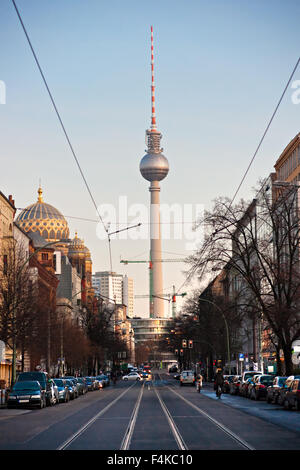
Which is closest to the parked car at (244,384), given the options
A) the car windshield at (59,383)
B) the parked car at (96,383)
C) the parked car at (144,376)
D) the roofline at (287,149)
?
the car windshield at (59,383)

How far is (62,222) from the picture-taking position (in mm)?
173500

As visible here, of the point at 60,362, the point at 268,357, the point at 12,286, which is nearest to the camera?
the point at 12,286

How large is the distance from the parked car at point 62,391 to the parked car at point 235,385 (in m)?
12.9

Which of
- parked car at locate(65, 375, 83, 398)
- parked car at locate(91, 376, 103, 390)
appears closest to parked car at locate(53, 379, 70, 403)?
parked car at locate(65, 375, 83, 398)

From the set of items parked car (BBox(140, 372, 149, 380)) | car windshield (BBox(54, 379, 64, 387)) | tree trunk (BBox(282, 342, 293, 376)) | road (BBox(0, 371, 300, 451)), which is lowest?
road (BBox(0, 371, 300, 451))

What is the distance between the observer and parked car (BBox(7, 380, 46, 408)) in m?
43.6

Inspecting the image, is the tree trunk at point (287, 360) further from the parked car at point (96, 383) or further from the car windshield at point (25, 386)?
the parked car at point (96, 383)

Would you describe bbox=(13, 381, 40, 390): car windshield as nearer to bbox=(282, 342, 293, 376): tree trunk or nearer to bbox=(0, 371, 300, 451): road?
bbox=(0, 371, 300, 451): road

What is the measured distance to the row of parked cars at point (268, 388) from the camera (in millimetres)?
38094

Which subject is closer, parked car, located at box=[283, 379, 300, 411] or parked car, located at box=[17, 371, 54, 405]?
parked car, located at box=[283, 379, 300, 411]

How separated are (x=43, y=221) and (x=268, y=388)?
4980 inches
